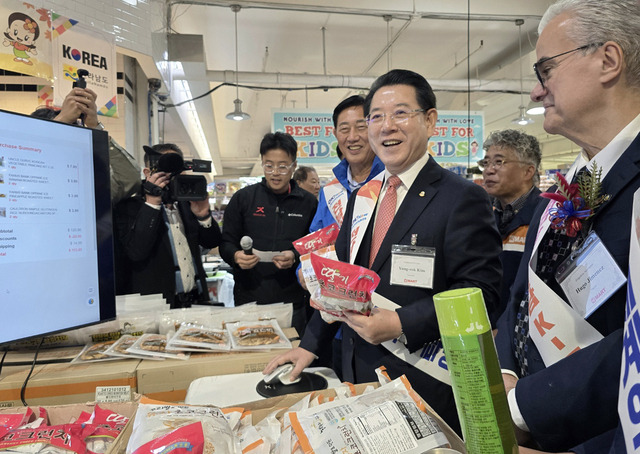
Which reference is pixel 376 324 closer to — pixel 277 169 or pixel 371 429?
pixel 371 429

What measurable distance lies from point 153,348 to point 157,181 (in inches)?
38.9

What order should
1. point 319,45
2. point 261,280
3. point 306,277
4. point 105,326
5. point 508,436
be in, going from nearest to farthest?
point 508,436, point 306,277, point 105,326, point 261,280, point 319,45

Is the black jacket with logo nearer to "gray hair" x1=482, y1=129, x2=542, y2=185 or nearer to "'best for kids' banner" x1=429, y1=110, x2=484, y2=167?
"gray hair" x1=482, y1=129, x2=542, y2=185

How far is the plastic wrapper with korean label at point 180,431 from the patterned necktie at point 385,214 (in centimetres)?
77

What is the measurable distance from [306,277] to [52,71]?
2.03 m

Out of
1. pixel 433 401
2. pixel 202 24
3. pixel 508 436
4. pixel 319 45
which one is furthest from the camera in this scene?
pixel 319 45

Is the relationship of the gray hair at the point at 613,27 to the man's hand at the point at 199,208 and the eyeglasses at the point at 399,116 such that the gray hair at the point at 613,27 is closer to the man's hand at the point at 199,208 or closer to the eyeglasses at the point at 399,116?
the eyeglasses at the point at 399,116

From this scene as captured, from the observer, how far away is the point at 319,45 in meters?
6.67

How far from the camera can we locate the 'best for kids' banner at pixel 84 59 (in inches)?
94.3

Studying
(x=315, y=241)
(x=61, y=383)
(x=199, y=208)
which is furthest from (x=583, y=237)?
(x=199, y=208)

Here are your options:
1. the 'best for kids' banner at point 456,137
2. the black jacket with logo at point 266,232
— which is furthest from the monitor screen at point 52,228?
the 'best for kids' banner at point 456,137

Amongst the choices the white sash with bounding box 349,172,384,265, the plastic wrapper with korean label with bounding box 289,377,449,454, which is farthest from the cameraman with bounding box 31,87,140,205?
the plastic wrapper with korean label with bounding box 289,377,449,454

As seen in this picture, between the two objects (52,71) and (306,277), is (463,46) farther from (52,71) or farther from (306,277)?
(306,277)

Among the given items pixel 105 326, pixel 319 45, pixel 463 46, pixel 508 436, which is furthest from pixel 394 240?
pixel 463 46
